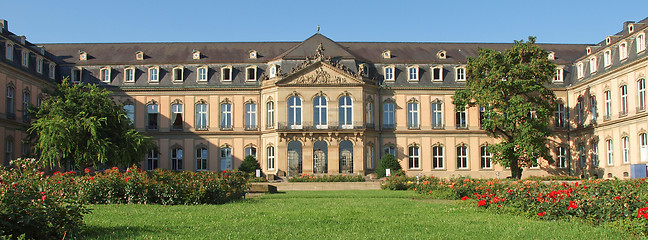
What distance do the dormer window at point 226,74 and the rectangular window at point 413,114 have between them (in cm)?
1498

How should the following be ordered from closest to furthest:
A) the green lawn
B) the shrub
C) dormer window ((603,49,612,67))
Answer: the shrub, the green lawn, dormer window ((603,49,612,67))

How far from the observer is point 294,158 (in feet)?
172

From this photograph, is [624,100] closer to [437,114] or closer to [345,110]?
[437,114]

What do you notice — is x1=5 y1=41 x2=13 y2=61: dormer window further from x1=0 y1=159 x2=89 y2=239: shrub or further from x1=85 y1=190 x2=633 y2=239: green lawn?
x1=0 y1=159 x2=89 y2=239: shrub

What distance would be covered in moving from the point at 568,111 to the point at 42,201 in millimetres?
50950

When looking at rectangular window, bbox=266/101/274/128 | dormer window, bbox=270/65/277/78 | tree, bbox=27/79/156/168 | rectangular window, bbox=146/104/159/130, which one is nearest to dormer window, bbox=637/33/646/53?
dormer window, bbox=270/65/277/78

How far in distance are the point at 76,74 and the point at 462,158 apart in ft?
107

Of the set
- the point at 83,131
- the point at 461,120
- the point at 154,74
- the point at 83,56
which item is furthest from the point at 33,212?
the point at 83,56

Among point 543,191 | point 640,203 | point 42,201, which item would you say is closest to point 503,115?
point 543,191

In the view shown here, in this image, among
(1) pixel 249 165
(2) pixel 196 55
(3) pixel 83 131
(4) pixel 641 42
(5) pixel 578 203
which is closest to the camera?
(5) pixel 578 203

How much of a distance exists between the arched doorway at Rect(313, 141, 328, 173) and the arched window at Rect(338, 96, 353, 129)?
2.38m

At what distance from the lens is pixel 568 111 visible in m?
55.7

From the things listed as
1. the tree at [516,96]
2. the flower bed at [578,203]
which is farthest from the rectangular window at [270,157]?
the flower bed at [578,203]

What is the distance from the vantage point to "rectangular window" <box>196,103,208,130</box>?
5528 cm
